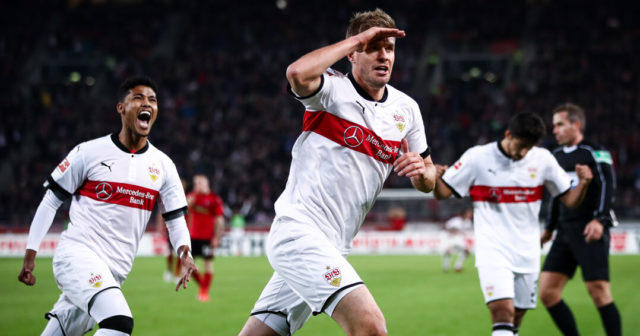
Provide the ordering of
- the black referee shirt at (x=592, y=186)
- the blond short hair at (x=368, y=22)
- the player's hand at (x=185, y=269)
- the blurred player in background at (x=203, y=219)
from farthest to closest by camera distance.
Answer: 1. the blurred player in background at (x=203, y=219)
2. the black referee shirt at (x=592, y=186)
3. the player's hand at (x=185, y=269)
4. the blond short hair at (x=368, y=22)

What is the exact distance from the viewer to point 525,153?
686 cm

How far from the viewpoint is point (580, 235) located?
753 cm

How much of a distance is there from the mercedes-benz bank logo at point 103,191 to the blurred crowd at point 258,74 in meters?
23.4

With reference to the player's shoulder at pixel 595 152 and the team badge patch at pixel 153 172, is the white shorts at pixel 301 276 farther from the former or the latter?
the player's shoulder at pixel 595 152

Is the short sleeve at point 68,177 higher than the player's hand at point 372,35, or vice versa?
the player's hand at point 372,35

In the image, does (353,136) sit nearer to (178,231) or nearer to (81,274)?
(178,231)

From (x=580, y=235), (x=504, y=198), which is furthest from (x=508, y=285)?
(x=580, y=235)

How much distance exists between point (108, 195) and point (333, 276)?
7.36 feet

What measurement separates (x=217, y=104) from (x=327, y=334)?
2714 cm

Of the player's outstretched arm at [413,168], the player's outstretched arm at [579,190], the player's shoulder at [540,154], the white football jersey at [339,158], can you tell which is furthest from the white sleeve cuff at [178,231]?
the player's outstretched arm at [579,190]

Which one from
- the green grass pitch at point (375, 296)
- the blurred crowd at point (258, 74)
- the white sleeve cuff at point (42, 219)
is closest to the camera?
the white sleeve cuff at point (42, 219)

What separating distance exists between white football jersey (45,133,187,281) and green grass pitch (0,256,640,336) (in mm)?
4130

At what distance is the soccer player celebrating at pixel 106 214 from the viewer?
17.2ft

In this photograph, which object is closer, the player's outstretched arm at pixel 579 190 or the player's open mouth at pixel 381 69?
the player's open mouth at pixel 381 69
